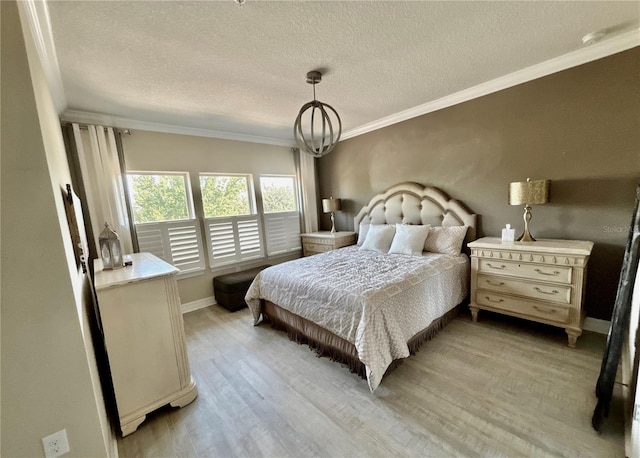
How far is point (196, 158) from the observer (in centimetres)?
367

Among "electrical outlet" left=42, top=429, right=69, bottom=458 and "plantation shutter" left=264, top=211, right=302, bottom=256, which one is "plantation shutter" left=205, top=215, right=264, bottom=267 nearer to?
"plantation shutter" left=264, top=211, right=302, bottom=256

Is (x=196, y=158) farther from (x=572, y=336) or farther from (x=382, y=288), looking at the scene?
(x=572, y=336)

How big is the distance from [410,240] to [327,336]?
167 cm

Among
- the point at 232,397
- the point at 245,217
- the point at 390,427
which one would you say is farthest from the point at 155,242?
the point at 390,427

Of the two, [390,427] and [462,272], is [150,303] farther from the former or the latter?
[462,272]

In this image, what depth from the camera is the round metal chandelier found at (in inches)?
83.7

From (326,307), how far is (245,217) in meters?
2.55

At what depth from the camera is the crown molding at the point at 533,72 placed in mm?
2086

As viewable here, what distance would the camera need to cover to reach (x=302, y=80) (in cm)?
241

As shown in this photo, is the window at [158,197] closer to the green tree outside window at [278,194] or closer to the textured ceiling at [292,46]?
the textured ceiling at [292,46]

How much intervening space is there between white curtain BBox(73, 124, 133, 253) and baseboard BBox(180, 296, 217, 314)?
1104mm

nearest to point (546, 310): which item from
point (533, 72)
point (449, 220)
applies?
point (449, 220)

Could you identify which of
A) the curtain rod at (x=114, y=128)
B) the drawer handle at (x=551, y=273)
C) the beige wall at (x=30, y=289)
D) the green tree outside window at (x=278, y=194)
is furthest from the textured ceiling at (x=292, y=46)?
the drawer handle at (x=551, y=273)

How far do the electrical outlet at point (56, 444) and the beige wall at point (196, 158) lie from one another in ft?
8.37
